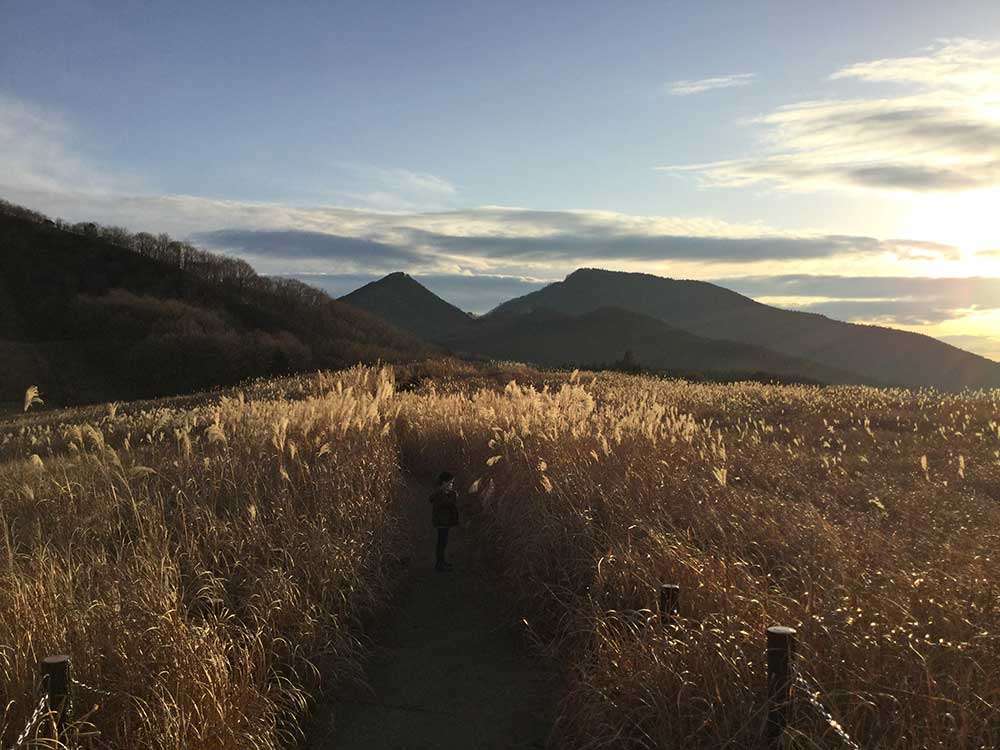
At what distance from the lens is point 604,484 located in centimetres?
706

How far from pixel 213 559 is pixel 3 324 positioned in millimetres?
64681

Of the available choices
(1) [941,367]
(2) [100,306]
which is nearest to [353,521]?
(2) [100,306]

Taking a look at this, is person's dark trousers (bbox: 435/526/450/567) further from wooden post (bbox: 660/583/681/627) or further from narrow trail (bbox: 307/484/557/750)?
wooden post (bbox: 660/583/681/627)

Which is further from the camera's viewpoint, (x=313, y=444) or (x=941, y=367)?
(x=941, y=367)

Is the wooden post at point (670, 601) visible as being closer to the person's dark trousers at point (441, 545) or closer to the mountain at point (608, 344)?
the person's dark trousers at point (441, 545)

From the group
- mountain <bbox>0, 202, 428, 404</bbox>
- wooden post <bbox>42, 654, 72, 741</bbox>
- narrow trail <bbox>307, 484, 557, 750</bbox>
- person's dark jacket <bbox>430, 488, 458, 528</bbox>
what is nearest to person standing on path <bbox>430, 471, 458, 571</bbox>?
person's dark jacket <bbox>430, 488, 458, 528</bbox>

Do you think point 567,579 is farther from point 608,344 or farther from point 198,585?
point 608,344

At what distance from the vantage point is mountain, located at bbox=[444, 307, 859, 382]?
146 meters

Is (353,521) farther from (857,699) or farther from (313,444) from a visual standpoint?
(857,699)

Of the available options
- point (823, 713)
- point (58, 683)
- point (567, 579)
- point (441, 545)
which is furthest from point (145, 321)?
point (823, 713)

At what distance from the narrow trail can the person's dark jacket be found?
61 centimetres

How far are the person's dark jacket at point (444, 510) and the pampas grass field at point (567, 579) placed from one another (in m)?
0.52

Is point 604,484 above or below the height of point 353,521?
above

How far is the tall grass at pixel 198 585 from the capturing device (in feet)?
12.1
